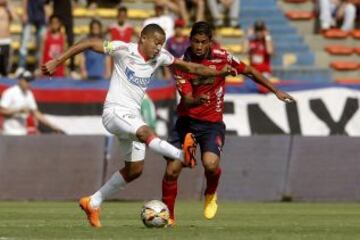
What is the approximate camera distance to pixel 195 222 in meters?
15.1

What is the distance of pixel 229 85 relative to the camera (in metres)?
24.9

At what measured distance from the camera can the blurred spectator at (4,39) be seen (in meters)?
24.3

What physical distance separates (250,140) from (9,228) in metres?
9.49

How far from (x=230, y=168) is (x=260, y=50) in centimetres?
542

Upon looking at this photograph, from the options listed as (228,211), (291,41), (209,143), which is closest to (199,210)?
(228,211)

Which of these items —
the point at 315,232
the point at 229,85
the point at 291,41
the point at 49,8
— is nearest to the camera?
the point at 315,232

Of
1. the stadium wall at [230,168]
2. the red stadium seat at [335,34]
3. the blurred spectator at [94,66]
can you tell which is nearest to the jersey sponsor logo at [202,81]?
Result: the stadium wall at [230,168]

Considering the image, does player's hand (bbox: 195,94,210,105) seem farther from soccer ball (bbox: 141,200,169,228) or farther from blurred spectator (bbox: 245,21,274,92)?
blurred spectator (bbox: 245,21,274,92)

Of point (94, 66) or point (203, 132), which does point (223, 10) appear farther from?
point (203, 132)

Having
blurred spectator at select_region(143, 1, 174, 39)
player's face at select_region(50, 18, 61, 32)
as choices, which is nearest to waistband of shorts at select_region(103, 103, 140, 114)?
player's face at select_region(50, 18, 61, 32)

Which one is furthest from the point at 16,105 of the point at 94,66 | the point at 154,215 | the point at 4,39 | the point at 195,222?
the point at 154,215

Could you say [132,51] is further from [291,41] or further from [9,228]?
[291,41]

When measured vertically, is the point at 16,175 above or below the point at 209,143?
below

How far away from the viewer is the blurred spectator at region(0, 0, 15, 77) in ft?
79.7
